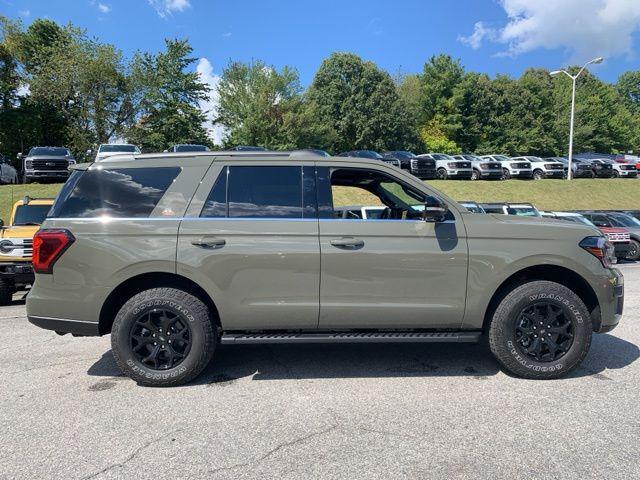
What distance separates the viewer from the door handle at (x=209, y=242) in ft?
13.3

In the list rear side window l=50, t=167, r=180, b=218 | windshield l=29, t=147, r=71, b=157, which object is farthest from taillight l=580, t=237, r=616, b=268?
windshield l=29, t=147, r=71, b=157

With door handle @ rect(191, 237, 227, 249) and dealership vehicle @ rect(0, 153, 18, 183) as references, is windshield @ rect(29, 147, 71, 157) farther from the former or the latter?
door handle @ rect(191, 237, 227, 249)

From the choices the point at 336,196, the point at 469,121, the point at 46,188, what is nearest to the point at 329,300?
the point at 336,196

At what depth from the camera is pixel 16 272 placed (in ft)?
26.7

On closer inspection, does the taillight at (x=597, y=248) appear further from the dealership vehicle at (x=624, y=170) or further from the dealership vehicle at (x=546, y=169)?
the dealership vehicle at (x=624, y=170)

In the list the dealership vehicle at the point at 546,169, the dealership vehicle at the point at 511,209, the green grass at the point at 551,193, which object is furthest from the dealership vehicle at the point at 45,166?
the dealership vehicle at the point at 546,169

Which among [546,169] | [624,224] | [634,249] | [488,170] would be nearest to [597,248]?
[634,249]

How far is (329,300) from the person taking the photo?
4.09 m

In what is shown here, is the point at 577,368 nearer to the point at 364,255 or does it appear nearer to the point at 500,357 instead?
the point at 500,357

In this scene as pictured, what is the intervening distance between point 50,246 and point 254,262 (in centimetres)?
174

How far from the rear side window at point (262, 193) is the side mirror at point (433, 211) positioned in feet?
3.19

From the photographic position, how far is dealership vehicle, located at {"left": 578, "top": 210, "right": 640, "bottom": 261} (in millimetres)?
15078

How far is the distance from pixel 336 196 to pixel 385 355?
181 cm

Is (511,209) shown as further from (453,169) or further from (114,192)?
(453,169)
